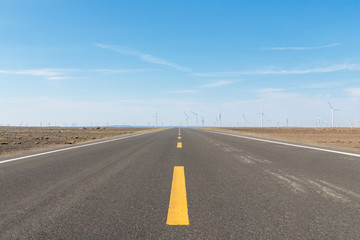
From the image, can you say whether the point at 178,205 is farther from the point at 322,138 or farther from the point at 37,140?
the point at 322,138

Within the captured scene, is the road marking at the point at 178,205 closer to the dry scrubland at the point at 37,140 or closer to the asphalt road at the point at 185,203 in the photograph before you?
the asphalt road at the point at 185,203

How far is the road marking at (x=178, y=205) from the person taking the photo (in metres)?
2.40

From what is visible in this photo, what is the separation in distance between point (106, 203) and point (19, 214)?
915 mm

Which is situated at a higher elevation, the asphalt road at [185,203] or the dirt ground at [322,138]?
the asphalt road at [185,203]

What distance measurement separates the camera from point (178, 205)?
2.84 metres

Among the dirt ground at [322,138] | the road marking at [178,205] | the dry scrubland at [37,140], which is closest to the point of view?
the road marking at [178,205]

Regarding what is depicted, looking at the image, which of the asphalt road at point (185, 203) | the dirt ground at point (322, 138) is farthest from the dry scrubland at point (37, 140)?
the dirt ground at point (322, 138)

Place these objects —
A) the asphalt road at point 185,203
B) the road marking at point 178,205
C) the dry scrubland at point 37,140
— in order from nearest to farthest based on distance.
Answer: the asphalt road at point 185,203
the road marking at point 178,205
the dry scrubland at point 37,140

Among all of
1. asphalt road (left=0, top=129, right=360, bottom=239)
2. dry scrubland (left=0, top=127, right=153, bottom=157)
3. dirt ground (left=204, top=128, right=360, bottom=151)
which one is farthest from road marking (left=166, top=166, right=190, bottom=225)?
dirt ground (left=204, top=128, right=360, bottom=151)

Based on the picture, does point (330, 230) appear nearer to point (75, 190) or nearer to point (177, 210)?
point (177, 210)

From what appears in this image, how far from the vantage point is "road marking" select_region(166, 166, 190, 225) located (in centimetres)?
240

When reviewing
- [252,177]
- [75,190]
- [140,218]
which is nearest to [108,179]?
[75,190]

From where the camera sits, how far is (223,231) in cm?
217

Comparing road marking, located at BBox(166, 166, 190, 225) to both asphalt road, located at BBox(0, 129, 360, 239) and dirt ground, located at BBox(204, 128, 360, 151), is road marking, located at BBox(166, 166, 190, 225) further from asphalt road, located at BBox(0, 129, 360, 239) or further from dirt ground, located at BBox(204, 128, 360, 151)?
dirt ground, located at BBox(204, 128, 360, 151)
